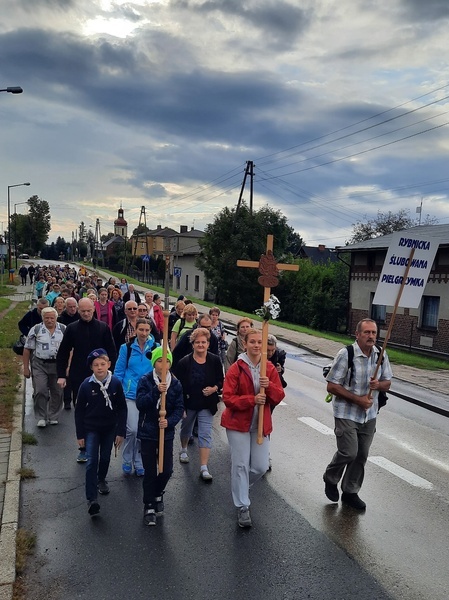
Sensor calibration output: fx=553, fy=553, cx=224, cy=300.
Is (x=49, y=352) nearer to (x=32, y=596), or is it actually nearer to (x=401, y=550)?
(x=32, y=596)

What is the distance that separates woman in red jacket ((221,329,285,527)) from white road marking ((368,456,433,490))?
7.83 feet

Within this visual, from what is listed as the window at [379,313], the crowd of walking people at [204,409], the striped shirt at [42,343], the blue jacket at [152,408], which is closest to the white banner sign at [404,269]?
the crowd of walking people at [204,409]

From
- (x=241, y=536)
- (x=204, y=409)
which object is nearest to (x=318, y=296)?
(x=204, y=409)

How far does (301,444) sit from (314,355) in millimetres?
10940

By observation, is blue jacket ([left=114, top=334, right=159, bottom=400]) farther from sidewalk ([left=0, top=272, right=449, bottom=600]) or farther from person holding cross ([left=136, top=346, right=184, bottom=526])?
sidewalk ([left=0, top=272, right=449, bottom=600])

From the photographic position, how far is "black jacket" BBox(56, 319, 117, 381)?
285 inches

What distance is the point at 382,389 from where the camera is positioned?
5496 mm

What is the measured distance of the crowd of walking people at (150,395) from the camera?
509 cm

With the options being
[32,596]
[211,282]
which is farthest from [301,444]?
[211,282]

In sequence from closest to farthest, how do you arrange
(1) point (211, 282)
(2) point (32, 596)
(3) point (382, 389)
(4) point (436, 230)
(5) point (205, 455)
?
(2) point (32, 596), (3) point (382, 389), (5) point (205, 455), (4) point (436, 230), (1) point (211, 282)

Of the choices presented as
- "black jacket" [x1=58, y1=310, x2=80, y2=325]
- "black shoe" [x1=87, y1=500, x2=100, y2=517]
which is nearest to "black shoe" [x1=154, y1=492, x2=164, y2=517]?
"black shoe" [x1=87, y1=500, x2=100, y2=517]

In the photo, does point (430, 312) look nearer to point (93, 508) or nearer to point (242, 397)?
point (242, 397)

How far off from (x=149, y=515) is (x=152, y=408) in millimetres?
1009

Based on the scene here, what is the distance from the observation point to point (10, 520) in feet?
16.2
